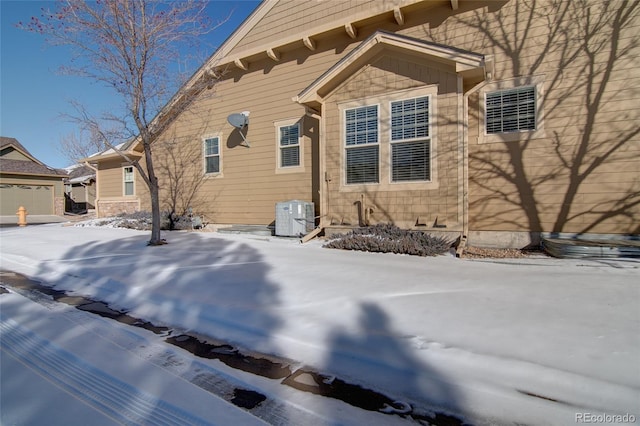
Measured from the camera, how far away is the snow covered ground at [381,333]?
1889 millimetres

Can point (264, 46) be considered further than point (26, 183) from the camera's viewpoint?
No

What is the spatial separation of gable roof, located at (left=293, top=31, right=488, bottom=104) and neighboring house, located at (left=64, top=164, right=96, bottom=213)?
28028mm

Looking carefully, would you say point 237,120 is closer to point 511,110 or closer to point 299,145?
point 299,145

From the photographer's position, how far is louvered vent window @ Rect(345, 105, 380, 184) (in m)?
7.23

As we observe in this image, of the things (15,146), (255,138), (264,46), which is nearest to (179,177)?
(255,138)

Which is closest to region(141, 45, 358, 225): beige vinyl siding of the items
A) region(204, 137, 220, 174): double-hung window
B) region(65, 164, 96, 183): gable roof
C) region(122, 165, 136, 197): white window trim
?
region(204, 137, 220, 174): double-hung window

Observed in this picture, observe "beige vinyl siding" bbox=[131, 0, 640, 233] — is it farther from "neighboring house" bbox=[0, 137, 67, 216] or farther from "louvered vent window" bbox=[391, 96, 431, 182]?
"neighboring house" bbox=[0, 137, 67, 216]

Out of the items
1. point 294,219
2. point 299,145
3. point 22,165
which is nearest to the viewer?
point 294,219

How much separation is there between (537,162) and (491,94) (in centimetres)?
172

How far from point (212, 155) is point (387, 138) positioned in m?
6.58

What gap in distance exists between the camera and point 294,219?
8.35 meters

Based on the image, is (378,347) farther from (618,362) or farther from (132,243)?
(132,243)

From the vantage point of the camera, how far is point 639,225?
5.81 metres

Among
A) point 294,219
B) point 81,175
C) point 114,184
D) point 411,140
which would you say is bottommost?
point 294,219
